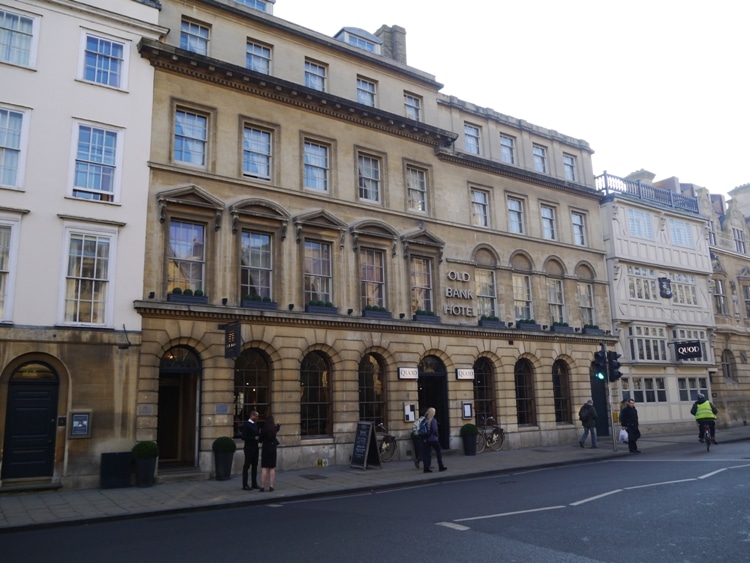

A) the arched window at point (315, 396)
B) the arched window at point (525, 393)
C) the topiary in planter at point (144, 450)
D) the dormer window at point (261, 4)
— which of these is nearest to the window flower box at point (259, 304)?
the arched window at point (315, 396)

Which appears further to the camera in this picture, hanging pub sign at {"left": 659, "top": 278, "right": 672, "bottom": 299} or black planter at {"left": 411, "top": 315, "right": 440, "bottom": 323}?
hanging pub sign at {"left": 659, "top": 278, "right": 672, "bottom": 299}

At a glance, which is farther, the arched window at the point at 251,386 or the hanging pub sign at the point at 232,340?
the arched window at the point at 251,386

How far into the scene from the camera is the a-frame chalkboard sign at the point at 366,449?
1823cm

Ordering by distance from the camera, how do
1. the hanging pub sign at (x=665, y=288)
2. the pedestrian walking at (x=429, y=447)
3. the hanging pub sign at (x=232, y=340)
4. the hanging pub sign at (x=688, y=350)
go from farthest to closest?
the hanging pub sign at (x=665, y=288) < the hanging pub sign at (x=688, y=350) < the pedestrian walking at (x=429, y=447) < the hanging pub sign at (x=232, y=340)

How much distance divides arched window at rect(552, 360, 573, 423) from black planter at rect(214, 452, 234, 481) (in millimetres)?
16155

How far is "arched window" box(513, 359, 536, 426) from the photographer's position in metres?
26.3

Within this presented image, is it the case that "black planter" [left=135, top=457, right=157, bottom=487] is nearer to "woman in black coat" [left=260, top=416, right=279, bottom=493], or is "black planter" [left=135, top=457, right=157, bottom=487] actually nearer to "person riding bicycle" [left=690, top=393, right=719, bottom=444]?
"woman in black coat" [left=260, top=416, right=279, bottom=493]

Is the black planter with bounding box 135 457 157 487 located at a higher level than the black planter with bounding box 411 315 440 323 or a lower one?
lower

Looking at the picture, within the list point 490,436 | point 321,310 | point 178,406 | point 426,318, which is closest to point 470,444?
point 490,436

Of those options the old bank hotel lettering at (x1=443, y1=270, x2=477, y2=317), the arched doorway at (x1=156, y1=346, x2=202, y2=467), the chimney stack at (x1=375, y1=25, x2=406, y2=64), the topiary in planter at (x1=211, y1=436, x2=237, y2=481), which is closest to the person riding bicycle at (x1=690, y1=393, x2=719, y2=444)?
the old bank hotel lettering at (x1=443, y1=270, x2=477, y2=317)

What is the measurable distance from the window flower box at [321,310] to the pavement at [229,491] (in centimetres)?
507

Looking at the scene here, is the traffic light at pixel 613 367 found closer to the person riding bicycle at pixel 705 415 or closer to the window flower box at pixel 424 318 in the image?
the person riding bicycle at pixel 705 415

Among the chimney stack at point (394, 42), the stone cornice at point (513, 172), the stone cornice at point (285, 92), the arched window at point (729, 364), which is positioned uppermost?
the chimney stack at point (394, 42)

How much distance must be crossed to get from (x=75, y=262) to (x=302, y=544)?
11450 millimetres
